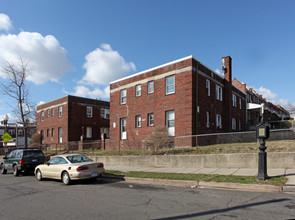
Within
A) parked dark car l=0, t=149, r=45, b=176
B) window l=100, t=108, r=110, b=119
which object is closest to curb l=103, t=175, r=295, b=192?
parked dark car l=0, t=149, r=45, b=176

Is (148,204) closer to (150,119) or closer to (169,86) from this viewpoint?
(169,86)

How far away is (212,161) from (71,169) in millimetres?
6988

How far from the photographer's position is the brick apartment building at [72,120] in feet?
108

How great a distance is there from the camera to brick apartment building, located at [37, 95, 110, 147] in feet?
108

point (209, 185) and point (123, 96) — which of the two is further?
point (123, 96)

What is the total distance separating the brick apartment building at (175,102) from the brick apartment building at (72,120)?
866 cm

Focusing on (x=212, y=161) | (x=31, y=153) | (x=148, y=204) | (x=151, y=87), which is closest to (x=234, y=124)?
(x=151, y=87)

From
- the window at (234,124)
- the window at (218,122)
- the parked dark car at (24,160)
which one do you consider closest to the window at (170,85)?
the window at (218,122)

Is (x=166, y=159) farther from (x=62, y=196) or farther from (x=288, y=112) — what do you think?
(x=288, y=112)

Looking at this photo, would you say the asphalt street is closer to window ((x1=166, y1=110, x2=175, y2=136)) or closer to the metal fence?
the metal fence

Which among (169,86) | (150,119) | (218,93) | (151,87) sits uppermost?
(151,87)

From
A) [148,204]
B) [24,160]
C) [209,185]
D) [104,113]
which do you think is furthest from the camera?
[104,113]

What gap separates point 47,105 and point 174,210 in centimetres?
Answer: 3568

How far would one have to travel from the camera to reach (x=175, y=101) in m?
20.2
